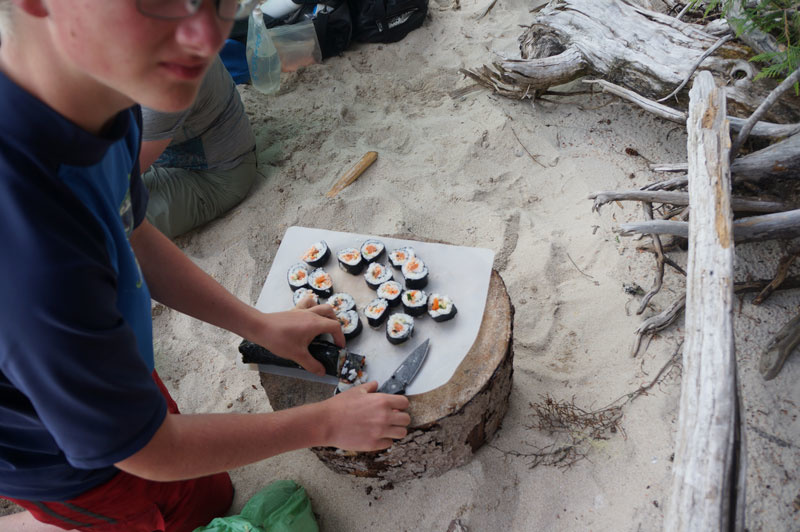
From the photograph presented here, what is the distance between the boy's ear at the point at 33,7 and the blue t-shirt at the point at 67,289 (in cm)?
14

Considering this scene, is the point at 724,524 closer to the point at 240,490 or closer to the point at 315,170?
the point at 240,490

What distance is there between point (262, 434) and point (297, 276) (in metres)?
0.83

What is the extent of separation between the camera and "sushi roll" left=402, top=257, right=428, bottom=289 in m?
2.12

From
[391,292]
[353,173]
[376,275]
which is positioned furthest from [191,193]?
[391,292]

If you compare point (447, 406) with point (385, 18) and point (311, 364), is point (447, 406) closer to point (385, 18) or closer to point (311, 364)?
point (311, 364)

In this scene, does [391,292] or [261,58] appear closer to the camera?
[391,292]

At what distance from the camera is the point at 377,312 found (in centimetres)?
205

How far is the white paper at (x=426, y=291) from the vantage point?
1.93 metres

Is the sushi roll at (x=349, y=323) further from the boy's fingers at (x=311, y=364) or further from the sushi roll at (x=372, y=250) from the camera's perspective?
the sushi roll at (x=372, y=250)

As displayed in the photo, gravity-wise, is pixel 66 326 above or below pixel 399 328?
above

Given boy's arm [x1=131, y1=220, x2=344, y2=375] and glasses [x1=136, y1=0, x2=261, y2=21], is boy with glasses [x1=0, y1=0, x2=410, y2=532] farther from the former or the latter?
boy's arm [x1=131, y1=220, x2=344, y2=375]

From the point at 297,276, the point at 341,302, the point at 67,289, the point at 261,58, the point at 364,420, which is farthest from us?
the point at 261,58

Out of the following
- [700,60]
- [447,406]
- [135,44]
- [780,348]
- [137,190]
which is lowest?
[780,348]

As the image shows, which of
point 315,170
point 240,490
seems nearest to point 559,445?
point 240,490
